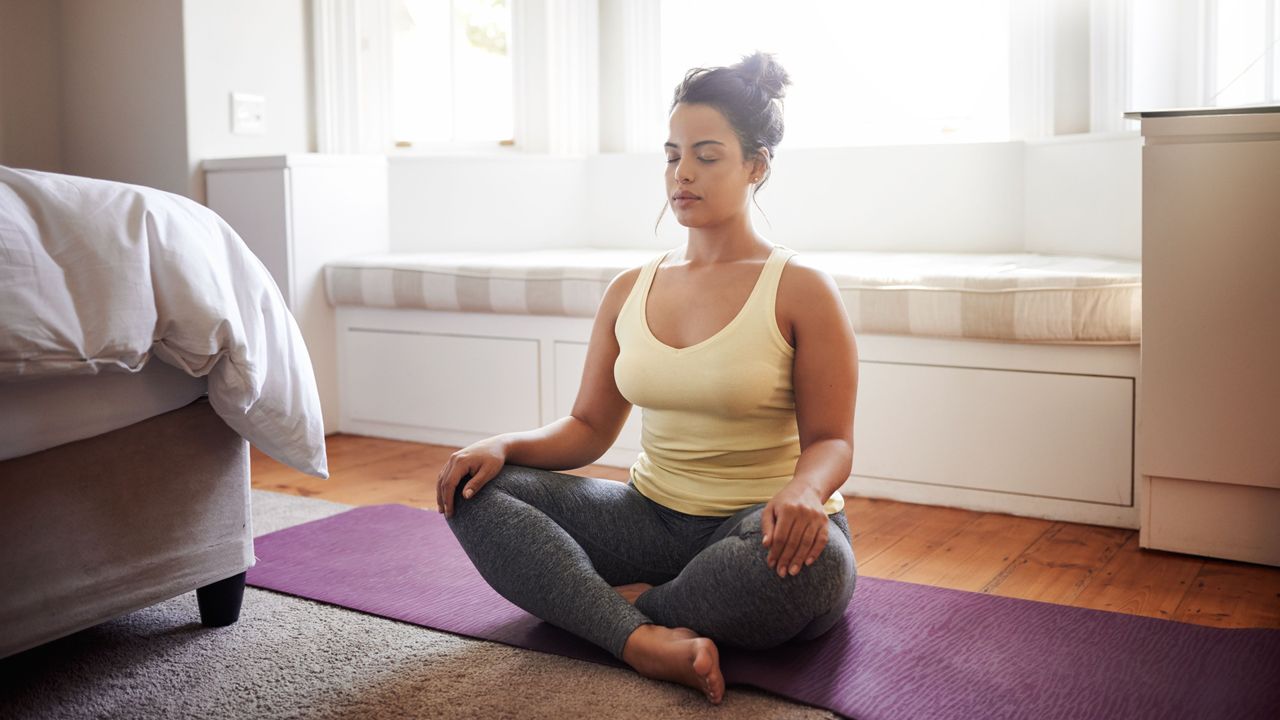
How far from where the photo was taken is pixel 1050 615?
1.86m

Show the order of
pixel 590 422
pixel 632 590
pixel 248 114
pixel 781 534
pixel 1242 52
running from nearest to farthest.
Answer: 1. pixel 781 534
2. pixel 632 590
3. pixel 590 422
4. pixel 1242 52
5. pixel 248 114

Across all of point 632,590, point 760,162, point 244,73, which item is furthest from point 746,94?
point 244,73

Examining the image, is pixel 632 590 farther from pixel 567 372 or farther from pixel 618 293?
pixel 567 372

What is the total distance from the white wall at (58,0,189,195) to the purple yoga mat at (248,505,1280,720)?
1.84 m

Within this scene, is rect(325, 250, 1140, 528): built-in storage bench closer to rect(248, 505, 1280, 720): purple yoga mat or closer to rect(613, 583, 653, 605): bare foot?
rect(248, 505, 1280, 720): purple yoga mat

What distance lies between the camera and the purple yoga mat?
152cm

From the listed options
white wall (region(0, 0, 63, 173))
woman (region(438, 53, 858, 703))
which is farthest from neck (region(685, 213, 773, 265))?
white wall (region(0, 0, 63, 173))

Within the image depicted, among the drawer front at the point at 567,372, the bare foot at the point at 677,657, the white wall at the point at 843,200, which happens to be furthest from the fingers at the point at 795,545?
the white wall at the point at 843,200

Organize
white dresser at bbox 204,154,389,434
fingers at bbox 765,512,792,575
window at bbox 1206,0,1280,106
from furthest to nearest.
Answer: white dresser at bbox 204,154,389,434 < window at bbox 1206,0,1280,106 < fingers at bbox 765,512,792,575

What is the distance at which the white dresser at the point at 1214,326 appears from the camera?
2059mm

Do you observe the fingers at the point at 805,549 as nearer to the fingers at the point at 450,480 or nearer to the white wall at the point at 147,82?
the fingers at the point at 450,480

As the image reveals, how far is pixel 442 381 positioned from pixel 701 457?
178 cm

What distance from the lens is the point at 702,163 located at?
66.9 inches

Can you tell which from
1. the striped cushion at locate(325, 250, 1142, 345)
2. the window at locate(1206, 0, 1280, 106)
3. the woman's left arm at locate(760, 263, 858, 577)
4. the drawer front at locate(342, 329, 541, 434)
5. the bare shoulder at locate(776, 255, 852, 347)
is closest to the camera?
the woman's left arm at locate(760, 263, 858, 577)
